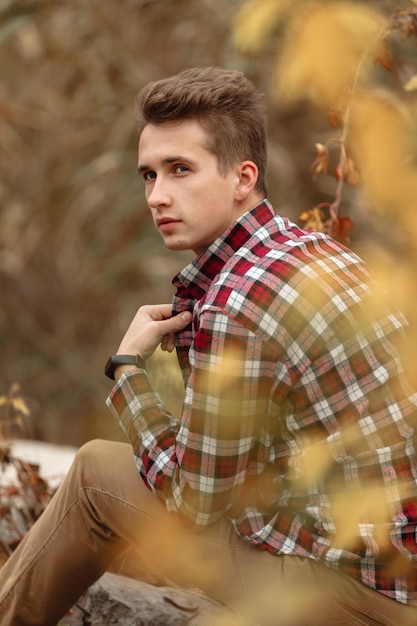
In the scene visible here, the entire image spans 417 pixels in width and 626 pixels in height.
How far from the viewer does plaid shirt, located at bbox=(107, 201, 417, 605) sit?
1.77m

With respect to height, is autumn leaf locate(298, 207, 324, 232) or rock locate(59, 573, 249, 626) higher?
autumn leaf locate(298, 207, 324, 232)

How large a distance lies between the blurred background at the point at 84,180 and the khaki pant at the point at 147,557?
11.1 feet

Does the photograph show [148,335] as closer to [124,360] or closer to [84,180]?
[124,360]

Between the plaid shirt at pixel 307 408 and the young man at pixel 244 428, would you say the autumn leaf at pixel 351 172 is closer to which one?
the young man at pixel 244 428

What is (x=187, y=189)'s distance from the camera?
6.71 feet

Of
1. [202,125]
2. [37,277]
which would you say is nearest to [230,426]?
[202,125]

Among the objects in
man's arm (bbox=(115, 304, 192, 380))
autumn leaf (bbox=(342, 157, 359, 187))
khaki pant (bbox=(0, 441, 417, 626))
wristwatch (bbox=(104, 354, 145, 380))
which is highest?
autumn leaf (bbox=(342, 157, 359, 187))

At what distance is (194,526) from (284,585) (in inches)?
8.0

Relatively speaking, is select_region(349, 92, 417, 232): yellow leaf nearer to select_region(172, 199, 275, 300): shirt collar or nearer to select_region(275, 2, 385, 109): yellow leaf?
select_region(275, 2, 385, 109): yellow leaf

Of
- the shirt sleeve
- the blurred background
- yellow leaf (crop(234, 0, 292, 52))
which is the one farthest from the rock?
the blurred background

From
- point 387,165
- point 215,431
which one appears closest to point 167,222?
point 215,431

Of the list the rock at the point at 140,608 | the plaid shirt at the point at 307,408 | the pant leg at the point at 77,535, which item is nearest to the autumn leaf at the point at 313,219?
the plaid shirt at the point at 307,408

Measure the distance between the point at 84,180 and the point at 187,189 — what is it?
4.69 metres

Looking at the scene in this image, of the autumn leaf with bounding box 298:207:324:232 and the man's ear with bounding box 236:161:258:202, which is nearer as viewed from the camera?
the man's ear with bounding box 236:161:258:202
